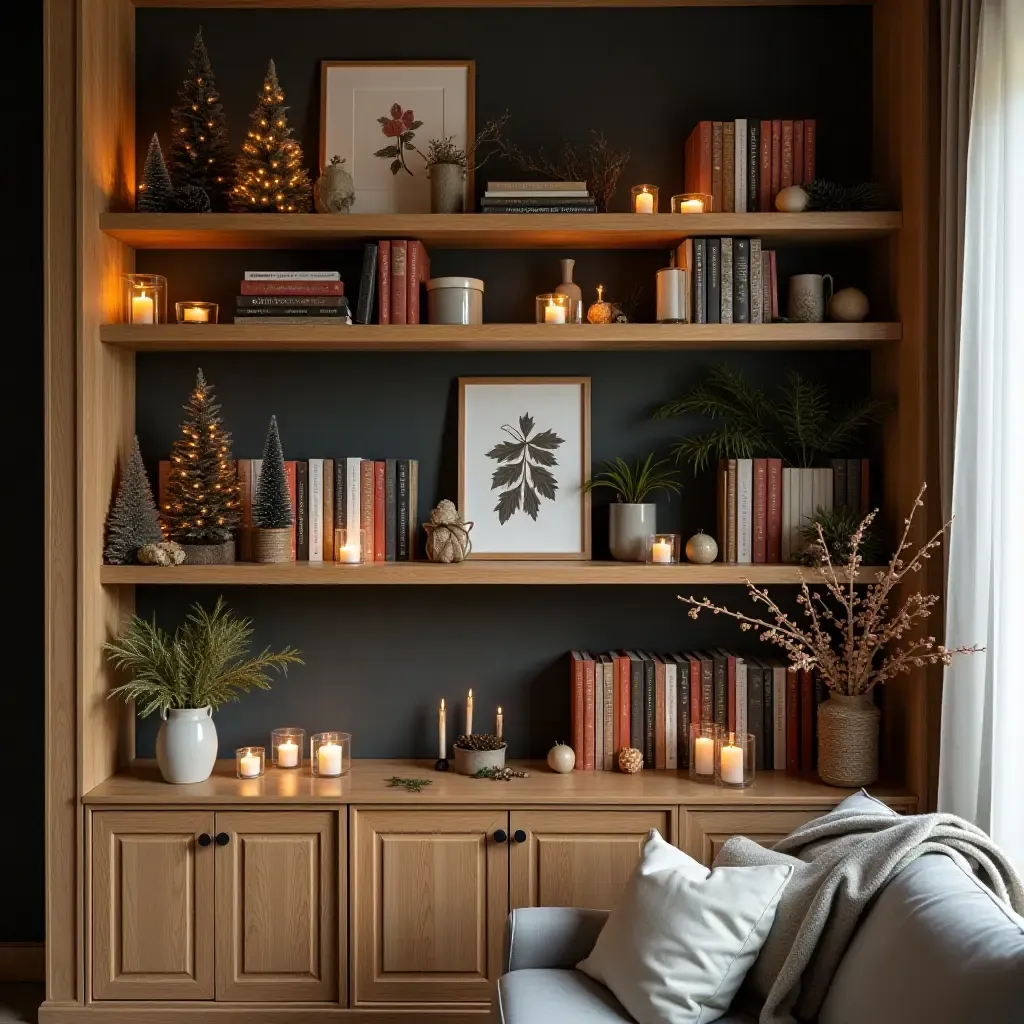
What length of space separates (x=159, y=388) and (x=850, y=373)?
6.80 feet

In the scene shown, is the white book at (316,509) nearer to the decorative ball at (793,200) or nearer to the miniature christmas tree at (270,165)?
the miniature christmas tree at (270,165)

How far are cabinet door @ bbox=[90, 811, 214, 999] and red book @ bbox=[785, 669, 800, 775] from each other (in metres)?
1.61

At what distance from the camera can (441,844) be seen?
279 centimetres

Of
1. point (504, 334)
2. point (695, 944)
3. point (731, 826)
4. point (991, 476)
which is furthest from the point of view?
point (504, 334)

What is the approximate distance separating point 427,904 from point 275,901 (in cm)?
41

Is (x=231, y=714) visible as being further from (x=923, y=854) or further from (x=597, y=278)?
(x=923, y=854)

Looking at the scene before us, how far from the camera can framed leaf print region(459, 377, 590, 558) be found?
311 cm

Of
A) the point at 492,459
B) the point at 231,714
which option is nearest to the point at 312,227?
the point at 492,459

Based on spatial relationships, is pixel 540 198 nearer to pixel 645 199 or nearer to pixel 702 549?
pixel 645 199

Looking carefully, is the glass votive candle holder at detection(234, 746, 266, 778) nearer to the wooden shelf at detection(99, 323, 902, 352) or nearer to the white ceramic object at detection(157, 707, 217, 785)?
the white ceramic object at detection(157, 707, 217, 785)

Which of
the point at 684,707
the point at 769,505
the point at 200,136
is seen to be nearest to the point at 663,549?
the point at 769,505

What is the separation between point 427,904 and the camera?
9.16 feet

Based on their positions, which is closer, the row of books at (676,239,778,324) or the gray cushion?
the gray cushion

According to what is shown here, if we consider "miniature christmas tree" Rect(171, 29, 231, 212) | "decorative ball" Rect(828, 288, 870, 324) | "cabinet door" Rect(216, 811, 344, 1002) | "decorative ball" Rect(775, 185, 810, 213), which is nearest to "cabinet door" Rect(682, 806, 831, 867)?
"cabinet door" Rect(216, 811, 344, 1002)
